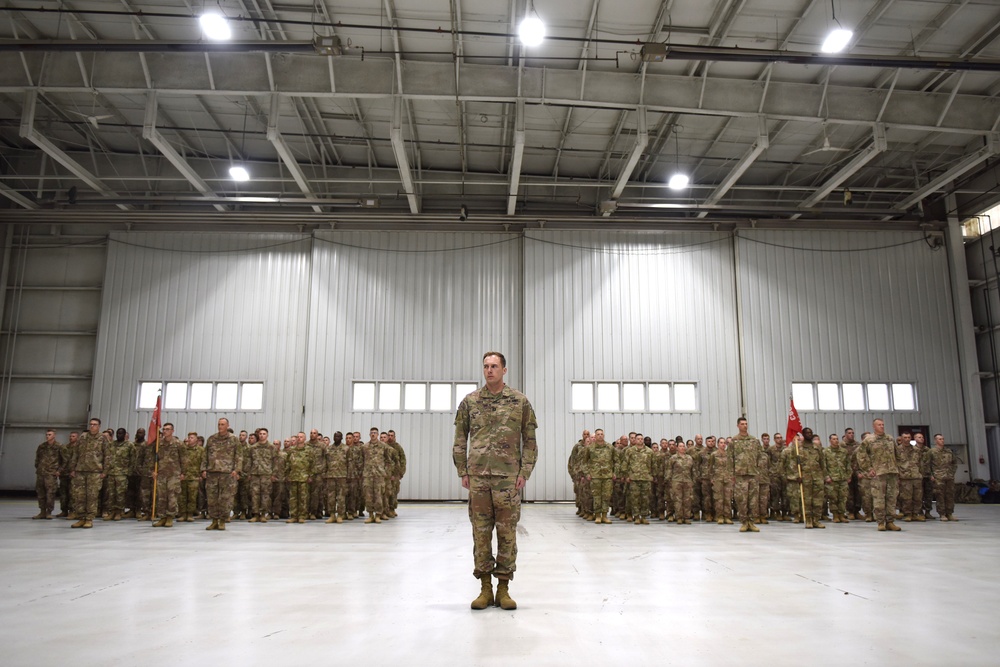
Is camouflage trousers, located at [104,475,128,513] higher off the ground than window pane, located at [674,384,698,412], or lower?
lower

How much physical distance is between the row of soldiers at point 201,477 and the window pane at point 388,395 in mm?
4955

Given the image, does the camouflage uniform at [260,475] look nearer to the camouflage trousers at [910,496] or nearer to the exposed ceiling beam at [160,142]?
the exposed ceiling beam at [160,142]

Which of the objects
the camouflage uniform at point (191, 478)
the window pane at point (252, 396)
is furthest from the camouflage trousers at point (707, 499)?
the window pane at point (252, 396)

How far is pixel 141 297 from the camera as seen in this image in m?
18.7

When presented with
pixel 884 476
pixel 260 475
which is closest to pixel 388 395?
pixel 260 475

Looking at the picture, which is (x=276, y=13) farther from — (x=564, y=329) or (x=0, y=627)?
(x=0, y=627)

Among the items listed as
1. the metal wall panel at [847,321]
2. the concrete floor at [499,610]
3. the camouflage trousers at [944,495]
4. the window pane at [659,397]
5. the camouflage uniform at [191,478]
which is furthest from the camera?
the metal wall panel at [847,321]

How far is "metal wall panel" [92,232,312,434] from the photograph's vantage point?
18.0 m

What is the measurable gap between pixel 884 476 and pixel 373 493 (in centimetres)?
903

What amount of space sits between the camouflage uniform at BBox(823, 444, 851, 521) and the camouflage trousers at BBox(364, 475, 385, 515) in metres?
8.52

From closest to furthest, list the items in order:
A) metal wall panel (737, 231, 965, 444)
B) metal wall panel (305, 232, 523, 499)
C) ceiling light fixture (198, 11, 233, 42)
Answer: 1. ceiling light fixture (198, 11, 233, 42)
2. metal wall panel (305, 232, 523, 499)
3. metal wall panel (737, 231, 965, 444)

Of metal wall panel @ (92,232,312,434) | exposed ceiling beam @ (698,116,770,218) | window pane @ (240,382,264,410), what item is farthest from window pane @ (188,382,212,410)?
exposed ceiling beam @ (698,116,770,218)

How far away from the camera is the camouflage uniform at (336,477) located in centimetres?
1203

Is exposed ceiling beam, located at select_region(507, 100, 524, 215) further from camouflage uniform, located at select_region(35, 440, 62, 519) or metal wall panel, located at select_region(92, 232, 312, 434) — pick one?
camouflage uniform, located at select_region(35, 440, 62, 519)
